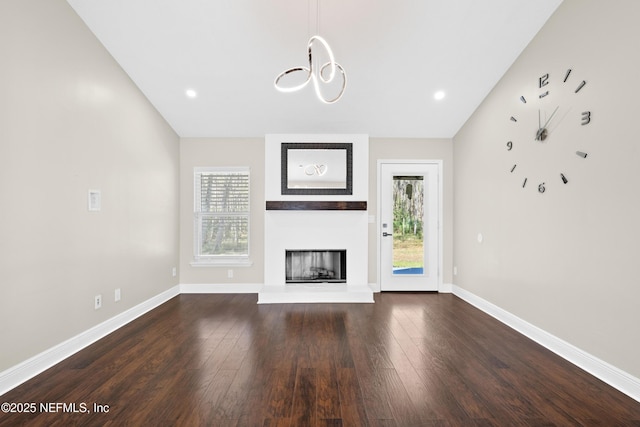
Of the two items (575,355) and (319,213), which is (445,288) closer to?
(319,213)

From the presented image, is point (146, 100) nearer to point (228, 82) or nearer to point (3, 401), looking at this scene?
point (228, 82)

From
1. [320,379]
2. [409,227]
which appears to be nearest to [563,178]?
[409,227]

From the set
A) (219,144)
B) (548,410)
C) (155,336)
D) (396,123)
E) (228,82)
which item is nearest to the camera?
(548,410)

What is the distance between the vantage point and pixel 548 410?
6.45ft

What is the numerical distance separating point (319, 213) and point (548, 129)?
3034 millimetres

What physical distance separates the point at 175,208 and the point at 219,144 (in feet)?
4.00

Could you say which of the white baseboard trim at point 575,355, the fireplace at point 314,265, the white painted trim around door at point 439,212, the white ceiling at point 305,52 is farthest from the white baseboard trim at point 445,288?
the white ceiling at point 305,52

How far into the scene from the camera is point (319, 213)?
4945 millimetres

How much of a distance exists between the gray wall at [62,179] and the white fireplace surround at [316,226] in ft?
5.56

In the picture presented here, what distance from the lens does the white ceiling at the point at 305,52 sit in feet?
9.72

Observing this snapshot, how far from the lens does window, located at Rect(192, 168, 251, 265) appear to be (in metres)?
5.07

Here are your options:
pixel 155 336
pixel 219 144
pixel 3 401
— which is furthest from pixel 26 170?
pixel 219 144

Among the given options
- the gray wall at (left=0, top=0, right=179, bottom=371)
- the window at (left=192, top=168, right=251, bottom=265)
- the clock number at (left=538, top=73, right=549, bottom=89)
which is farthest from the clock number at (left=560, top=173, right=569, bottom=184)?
the gray wall at (left=0, top=0, right=179, bottom=371)

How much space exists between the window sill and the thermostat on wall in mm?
2051
